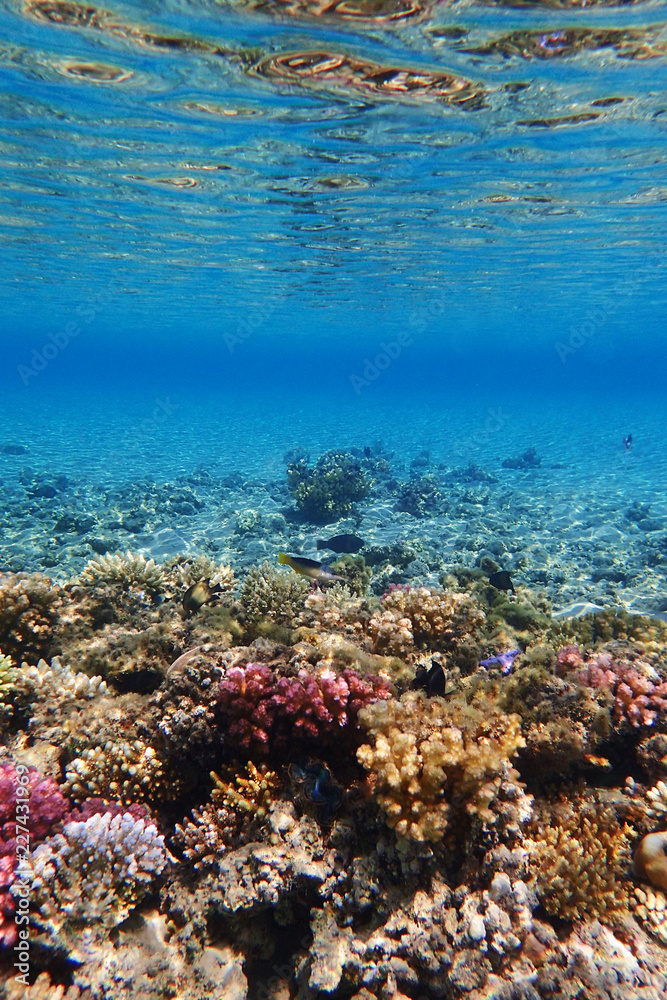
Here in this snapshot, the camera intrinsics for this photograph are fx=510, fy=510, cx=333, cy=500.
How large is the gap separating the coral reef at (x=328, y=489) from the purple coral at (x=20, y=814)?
1362cm

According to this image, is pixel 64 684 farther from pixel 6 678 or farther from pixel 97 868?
pixel 97 868

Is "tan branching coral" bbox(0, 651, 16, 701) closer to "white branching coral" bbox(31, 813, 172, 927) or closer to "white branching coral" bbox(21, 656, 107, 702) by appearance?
"white branching coral" bbox(21, 656, 107, 702)

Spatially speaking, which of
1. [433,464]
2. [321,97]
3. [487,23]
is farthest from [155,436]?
[487,23]

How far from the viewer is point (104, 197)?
62.3ft

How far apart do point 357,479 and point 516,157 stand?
10922mm

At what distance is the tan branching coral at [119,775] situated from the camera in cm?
386

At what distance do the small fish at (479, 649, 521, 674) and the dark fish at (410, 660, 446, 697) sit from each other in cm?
107

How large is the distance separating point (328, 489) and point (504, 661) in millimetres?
12631

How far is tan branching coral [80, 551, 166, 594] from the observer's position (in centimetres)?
734

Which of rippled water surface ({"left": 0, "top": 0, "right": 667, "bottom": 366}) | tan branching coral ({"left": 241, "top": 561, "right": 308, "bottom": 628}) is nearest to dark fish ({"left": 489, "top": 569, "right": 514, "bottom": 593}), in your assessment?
tan branching coral ({"left": 241, "top": 561, "right": 308, "bottom": 628})

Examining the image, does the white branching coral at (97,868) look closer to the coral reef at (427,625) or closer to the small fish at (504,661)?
the coral reef at (427,625)

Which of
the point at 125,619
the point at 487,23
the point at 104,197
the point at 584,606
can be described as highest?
the point at 104,197

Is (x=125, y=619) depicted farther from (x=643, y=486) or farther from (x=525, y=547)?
(x=643, y=486)

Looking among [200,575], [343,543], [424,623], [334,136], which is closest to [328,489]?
[343,543]
